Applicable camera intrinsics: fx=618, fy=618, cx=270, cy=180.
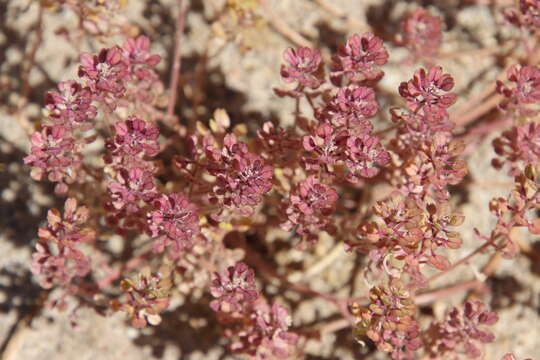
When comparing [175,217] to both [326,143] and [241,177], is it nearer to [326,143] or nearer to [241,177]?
[241,177]

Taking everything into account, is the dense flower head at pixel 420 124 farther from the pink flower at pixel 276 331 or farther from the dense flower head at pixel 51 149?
the dense flower head at pixel 51 149

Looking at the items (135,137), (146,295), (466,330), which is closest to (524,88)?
(466,330)

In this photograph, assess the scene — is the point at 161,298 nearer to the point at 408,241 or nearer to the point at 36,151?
the point at 36,151

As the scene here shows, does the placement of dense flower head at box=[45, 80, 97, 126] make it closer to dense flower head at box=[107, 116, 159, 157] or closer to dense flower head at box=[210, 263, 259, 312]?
dense flower head at box=[107, 116, 159, 157]

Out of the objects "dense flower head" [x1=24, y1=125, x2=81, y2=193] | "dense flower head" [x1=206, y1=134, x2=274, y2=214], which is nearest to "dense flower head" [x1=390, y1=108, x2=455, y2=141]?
"dense flower head" [x1=206, y1=134, x2=274, y2=214]

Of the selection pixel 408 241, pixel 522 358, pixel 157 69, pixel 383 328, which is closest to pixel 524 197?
pixel 408 241

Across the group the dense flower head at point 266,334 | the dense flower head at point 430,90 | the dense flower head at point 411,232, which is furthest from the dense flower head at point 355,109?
the dense flower head at point 266,334
